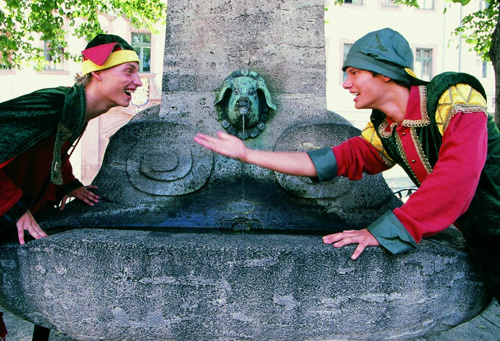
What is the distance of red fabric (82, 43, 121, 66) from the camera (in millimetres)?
2404

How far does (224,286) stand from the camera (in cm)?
186

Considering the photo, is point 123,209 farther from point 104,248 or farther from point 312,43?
point 312,43

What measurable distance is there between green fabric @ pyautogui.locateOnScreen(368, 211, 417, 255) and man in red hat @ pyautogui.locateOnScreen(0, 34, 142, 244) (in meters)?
1.51

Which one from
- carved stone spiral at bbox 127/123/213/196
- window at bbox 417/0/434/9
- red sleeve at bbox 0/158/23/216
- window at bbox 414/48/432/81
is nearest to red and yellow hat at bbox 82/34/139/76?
carved stone spiral at bbox 127/123/213/196

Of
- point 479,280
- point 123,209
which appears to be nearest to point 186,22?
point 123,209

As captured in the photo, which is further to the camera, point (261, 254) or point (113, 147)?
point (113, 147)

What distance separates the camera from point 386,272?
1891mm

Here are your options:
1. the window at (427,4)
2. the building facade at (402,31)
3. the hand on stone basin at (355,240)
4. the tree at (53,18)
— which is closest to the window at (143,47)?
the tree at (53,18)

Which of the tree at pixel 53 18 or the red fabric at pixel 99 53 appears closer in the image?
the red fabric at pixel 99 53

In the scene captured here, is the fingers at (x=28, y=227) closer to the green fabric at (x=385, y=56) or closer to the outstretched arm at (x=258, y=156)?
the outstretched arm at (x=258, y=156)

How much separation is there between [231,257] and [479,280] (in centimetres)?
112

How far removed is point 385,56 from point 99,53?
4.84ft

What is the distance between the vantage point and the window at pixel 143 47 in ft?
48.4

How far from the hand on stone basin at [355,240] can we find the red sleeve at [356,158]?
44 centimetres
